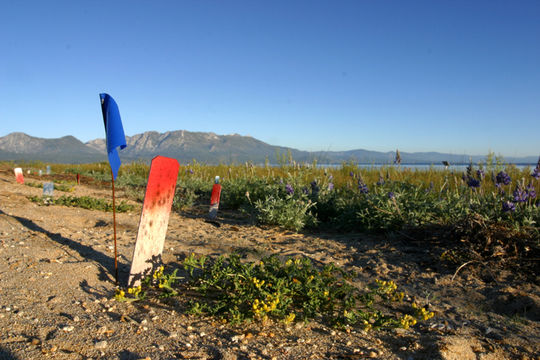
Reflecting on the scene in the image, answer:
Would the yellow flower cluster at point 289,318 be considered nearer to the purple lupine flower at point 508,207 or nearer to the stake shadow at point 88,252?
the stake shadow at point 88,252

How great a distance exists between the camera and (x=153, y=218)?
9.01 feet

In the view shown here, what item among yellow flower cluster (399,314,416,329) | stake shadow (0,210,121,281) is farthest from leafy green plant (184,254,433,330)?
stake shadow (0,210,121,281)

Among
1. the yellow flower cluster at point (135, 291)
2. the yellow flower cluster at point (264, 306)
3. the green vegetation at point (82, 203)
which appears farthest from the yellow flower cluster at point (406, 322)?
the green vegetation at point (82, 203)

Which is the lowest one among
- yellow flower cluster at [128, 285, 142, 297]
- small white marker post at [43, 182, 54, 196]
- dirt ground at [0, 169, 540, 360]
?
dirt ground at [0, 169, 540, 360]

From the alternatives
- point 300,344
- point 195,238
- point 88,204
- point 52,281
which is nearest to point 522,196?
point 300,344

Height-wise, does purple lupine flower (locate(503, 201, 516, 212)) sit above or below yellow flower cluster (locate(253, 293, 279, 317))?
above

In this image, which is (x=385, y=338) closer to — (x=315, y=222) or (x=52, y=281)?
(x=52, y=281)

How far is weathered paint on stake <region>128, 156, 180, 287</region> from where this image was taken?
2.65 m

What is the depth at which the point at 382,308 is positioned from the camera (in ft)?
8.18

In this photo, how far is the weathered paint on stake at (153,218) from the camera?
8.68ft

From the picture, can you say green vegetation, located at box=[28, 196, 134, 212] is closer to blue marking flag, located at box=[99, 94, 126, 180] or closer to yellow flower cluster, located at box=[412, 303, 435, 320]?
blue marking flag, located at box=[99, 94, 126, 180]

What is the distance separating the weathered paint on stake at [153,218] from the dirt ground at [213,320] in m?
0.28

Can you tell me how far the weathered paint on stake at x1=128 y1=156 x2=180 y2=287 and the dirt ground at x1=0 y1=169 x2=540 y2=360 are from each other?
0.90ft

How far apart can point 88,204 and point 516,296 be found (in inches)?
225
